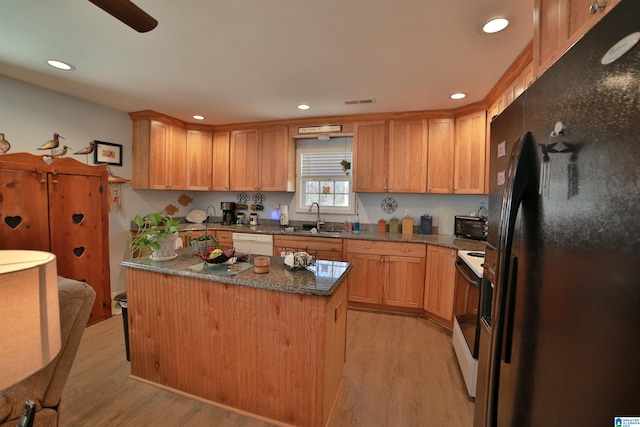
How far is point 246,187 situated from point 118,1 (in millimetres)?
3377

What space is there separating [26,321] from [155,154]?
11.8 feet

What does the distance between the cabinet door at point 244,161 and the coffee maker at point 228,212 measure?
33cm

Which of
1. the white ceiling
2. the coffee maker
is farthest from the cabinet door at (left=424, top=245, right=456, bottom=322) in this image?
the coffee maker

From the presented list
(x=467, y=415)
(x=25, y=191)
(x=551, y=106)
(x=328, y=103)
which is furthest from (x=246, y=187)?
(x=551, y=106)

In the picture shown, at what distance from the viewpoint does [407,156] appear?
3605 mm

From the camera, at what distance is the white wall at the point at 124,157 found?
9.07ft

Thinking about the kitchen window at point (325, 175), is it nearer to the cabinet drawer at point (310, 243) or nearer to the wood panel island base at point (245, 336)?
the cabinet drawer at point (310, 243)

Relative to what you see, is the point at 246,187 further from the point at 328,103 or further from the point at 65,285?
the point at 65,285

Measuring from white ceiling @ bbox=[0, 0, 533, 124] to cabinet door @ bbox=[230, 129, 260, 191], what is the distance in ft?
3.52

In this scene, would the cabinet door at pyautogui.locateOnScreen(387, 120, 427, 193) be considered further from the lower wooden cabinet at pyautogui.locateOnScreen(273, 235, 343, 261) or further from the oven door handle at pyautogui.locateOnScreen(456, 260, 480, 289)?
the oven door handle at pyautogui.locateOnScreen(456, 260, 480, 289)

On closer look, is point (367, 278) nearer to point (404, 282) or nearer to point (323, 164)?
point (404, 282)

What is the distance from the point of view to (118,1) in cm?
105

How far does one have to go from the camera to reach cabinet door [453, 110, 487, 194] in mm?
3129

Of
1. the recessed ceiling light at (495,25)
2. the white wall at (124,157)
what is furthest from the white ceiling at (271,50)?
the white wall at (124,157)
